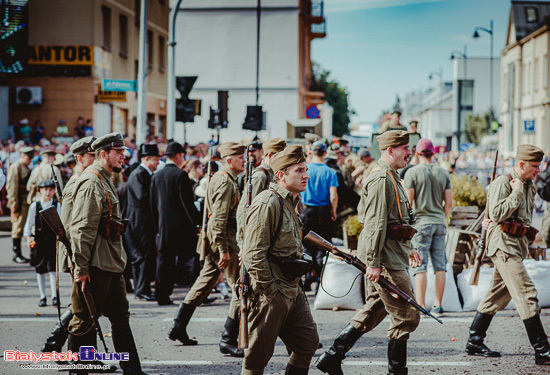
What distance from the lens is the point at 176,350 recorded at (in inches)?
284

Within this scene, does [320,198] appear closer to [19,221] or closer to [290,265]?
[290,265]

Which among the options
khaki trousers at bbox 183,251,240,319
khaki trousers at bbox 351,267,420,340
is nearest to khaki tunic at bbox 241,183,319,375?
khaki trousers at bbox 351,267,420,340

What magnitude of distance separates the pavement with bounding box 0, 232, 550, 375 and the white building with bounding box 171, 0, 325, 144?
107ft

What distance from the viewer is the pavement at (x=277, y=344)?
659 cm

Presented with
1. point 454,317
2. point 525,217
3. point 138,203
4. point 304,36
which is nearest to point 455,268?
point 454,317

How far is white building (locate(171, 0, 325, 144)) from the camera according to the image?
137 feet

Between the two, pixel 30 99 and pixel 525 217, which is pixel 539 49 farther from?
pixel 525 217

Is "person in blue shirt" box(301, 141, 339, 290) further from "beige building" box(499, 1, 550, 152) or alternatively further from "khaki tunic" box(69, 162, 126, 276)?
"beige building" box(499, 1, 550, 152)

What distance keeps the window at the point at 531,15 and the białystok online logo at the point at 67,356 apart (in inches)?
2465

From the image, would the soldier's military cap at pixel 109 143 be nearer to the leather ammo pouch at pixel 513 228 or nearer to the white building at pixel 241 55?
the leather ammo pouch at pixel 513 228

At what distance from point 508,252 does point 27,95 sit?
71.2ft

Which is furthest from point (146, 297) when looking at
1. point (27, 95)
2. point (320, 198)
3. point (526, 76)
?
point (526, 76)

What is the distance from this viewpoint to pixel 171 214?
9.64 meters

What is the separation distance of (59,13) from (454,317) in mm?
20574
